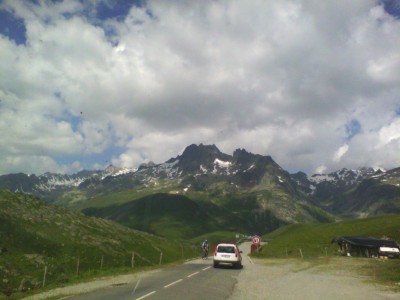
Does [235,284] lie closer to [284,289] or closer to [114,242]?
[284,289]

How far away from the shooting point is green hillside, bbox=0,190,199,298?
45.8 metres

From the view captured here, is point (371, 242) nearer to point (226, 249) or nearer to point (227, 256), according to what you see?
point (226, 249)

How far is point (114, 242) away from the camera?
2972 inches

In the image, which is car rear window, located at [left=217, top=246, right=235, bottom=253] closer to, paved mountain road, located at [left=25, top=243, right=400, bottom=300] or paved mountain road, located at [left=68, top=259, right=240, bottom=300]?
paved mountain road, located at [left=25, top=243, right=400, bottom=300]

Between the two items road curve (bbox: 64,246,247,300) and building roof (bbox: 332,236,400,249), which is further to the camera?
building roof (bbox: 332,236,400,249)

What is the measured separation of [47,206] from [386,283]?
224 feet

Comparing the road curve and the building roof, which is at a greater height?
the building roof

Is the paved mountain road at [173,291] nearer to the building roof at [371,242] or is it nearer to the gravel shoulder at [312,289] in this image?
the gravel shoulder at [312,289]

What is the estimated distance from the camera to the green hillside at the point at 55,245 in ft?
150

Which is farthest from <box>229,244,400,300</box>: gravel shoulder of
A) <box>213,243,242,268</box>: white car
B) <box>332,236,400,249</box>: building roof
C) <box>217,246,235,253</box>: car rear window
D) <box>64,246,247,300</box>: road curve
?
<box>332,236,400,249</box>: building roof

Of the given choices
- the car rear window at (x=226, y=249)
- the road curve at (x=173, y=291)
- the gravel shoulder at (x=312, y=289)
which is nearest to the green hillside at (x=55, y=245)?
the car rear window at (x=226, y=249)

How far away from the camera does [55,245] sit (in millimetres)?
62594

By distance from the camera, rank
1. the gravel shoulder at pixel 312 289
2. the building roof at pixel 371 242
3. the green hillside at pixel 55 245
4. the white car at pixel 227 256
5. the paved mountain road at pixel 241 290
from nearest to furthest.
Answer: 1. the paved mountain road at pixel 241 290
2. the gravel shoulder at pixel 312 289
3. the white car at pixel 227 256
4. the green hillside at pixel 55 245
5. the building roof at pixel 371 242

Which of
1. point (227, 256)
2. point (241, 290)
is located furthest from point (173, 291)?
point (227, 256)
